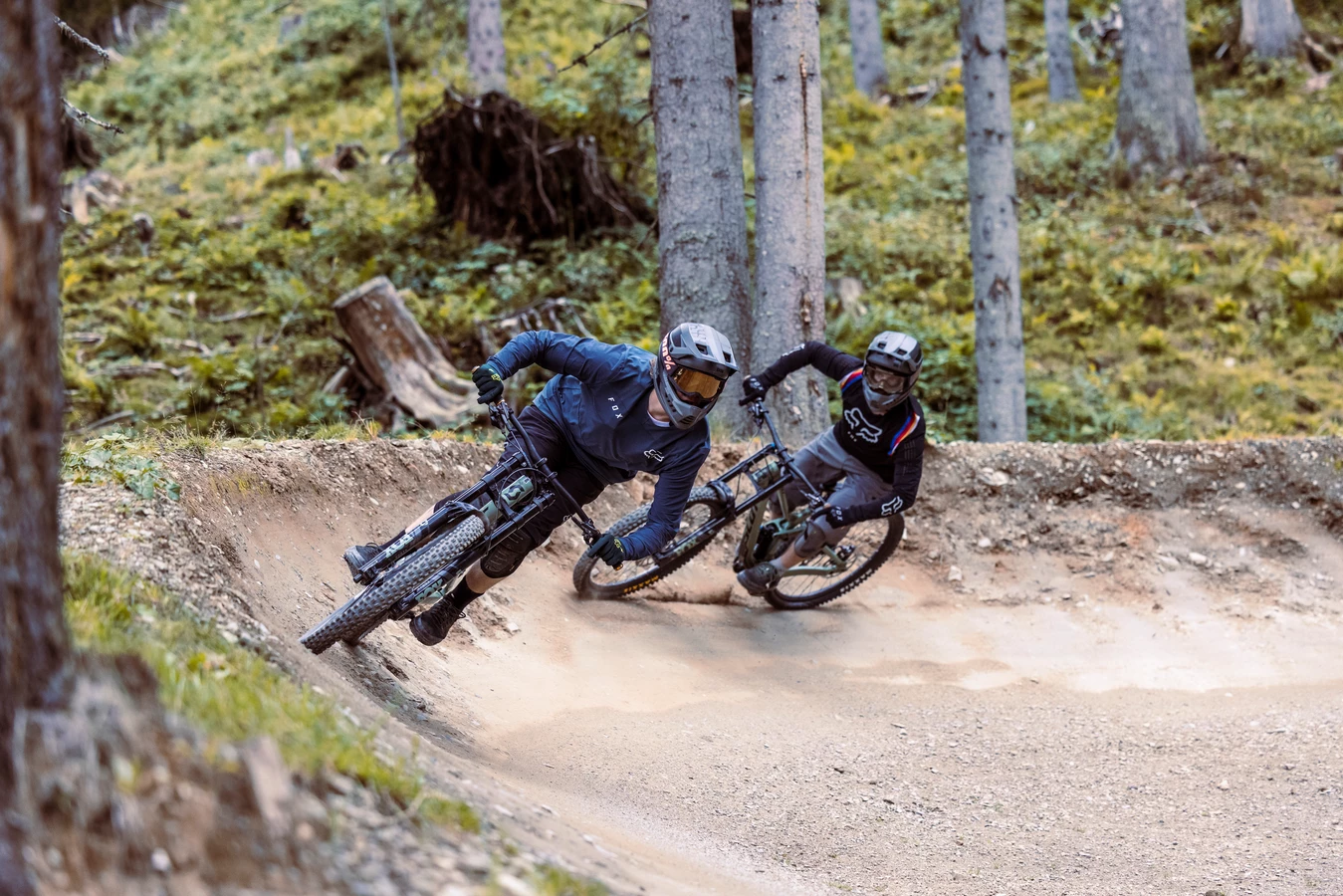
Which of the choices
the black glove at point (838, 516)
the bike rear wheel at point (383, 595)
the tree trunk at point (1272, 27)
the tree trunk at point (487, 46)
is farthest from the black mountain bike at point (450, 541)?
the tree trunk at point (1272, 27)

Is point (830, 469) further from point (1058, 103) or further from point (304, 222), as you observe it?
point (1058, 103)

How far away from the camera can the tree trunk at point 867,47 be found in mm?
23641

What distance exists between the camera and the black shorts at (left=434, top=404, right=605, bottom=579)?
615cm

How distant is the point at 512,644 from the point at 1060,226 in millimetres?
12603

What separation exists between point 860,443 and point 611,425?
2.82 meters

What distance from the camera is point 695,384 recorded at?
19.5 ft

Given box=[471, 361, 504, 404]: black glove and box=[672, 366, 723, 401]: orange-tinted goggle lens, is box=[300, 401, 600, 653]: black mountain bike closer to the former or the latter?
box=[471, 361, 504, 404]: black glove

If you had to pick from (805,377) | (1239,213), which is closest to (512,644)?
(805,377)

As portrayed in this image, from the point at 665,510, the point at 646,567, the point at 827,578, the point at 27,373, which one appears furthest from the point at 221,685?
the point at 827,578

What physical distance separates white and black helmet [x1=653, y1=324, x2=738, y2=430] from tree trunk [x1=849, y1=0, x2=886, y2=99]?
19647 mm

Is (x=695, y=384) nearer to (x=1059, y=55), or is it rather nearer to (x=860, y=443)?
(x=860, y=443)

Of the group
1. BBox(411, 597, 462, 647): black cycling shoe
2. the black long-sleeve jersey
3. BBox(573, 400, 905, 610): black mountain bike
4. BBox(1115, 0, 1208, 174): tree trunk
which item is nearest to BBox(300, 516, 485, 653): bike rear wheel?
BBox(411, 597, 462, 647): black cycling shoe

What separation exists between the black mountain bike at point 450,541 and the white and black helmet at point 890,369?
2.77 m

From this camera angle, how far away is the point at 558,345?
628 cm
